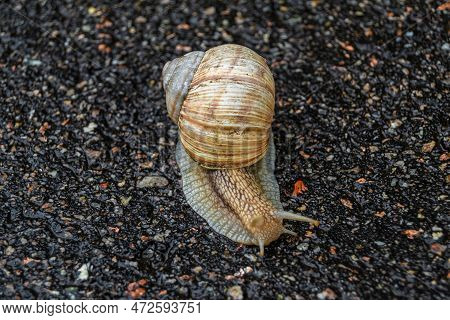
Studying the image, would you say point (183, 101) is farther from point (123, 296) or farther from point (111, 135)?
point (123, 296)

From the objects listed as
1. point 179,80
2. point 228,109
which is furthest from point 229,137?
point 179,80

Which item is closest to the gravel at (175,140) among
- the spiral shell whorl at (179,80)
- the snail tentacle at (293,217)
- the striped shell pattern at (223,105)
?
the snail tentacle at (293,217)

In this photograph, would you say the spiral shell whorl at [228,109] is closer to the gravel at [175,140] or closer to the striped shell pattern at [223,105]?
the striped shell pattern at [223,105]

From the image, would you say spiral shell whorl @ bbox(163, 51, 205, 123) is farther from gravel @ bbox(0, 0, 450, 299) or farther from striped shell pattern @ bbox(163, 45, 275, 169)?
gravel @ bbox(0, 0, 450, 299)

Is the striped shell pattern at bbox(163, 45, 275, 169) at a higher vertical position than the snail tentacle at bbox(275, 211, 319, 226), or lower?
higher

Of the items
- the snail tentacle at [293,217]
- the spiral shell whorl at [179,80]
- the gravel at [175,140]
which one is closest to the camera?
the gravel at [175,140]

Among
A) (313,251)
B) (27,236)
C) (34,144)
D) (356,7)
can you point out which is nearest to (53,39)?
(34,144)

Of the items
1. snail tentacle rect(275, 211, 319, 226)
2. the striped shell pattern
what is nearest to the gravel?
snail tentacle rect(275, 211, 319, 226)

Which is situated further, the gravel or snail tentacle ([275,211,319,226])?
snail tentacle ([275,211,319,226])
